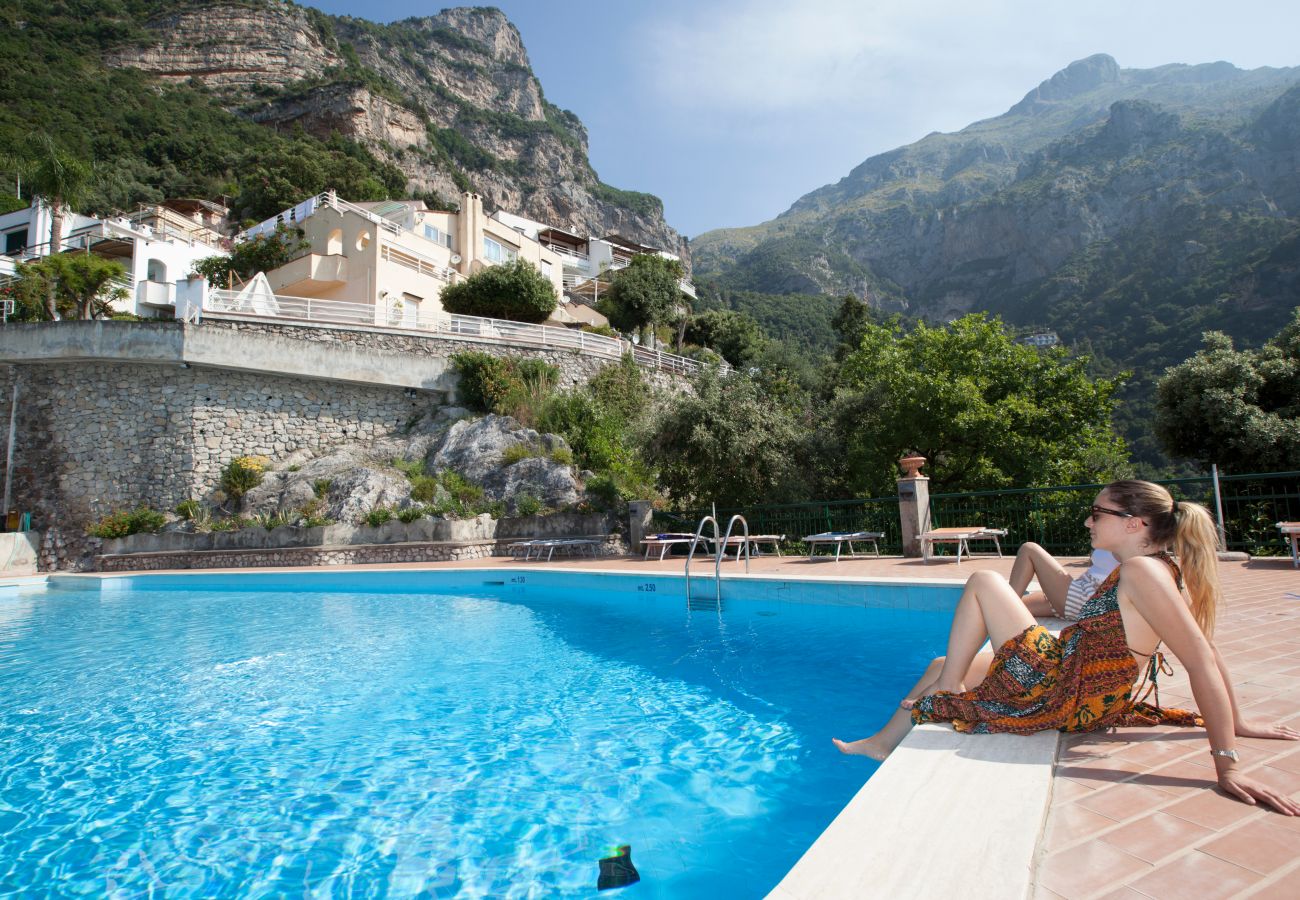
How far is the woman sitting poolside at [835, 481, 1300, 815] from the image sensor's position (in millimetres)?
1990

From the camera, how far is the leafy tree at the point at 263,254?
1135 inches

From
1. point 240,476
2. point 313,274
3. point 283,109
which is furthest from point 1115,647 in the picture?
point 283,109

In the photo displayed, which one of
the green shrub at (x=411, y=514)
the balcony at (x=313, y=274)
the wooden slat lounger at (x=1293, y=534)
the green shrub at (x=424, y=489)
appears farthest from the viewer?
the balcony at (x=313, y=274)

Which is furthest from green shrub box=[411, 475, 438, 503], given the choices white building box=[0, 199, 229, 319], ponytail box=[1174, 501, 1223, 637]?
white building box=[0, 199, 229, 319]

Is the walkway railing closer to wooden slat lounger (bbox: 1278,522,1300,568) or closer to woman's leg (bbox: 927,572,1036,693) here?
wooden slat lounger (bbox: 1278,522,1300,568)

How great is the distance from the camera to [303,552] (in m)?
15.8

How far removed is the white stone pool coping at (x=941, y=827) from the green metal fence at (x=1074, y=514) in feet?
27.3

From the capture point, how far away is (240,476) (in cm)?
1833

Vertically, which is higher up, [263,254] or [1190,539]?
[263,254]

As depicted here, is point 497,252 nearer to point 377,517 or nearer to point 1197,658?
point 377,517

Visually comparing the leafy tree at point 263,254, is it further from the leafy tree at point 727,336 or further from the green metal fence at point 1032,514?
the green metal fence at point 1032,514

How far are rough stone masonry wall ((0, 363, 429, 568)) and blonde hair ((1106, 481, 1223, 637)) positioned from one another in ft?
69.6

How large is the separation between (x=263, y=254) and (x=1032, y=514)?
30.8 metres

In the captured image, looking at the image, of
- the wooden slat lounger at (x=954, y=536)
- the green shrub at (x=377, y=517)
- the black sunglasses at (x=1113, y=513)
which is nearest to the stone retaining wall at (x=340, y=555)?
the green shrub at (x=377, y=517)
